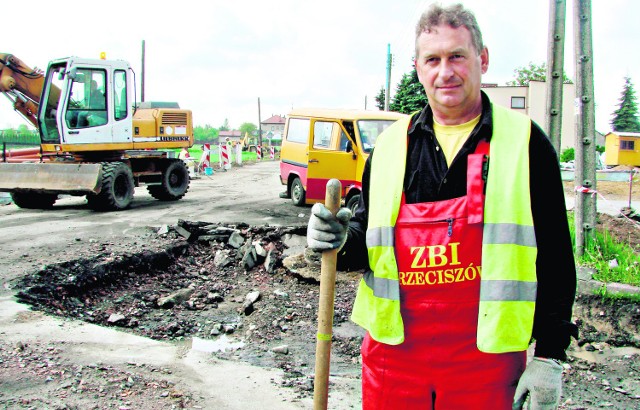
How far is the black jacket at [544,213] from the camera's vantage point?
6.68 ft

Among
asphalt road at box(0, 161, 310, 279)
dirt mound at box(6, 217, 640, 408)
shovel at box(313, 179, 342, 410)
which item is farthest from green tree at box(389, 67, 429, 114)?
shovel at box(313, 179, 342, 410)

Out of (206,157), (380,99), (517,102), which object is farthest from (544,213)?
(517,102)

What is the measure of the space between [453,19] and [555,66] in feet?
17.4

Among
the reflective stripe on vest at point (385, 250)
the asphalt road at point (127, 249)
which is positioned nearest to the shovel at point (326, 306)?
the reflective stripe on vest at point (385, 250)

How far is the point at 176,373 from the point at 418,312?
2.83 meters

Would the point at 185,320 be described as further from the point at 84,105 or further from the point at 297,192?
the point at 84,105

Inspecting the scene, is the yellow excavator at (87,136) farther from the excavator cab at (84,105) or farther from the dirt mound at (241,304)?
the dirt mound at (241,304)

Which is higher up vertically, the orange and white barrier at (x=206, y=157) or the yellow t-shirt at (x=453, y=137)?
the orange and white barrier at (x=206, y=157)

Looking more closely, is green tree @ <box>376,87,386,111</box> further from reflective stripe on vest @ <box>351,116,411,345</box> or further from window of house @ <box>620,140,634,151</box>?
reflective stripe on vest @ <box>351,116,411,345</box>

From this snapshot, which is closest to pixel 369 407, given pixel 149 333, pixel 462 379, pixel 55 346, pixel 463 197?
pixel 462 379

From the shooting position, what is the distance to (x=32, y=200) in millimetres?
13172

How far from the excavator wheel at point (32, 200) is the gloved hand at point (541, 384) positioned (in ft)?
42.7

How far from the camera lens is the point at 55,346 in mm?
4855

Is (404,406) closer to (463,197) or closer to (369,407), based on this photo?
(369,407)
